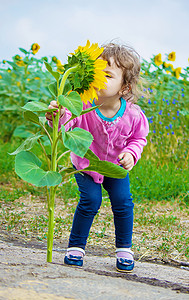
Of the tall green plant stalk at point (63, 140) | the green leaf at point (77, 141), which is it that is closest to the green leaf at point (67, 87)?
the tall green plant stalk at point (63, 140)

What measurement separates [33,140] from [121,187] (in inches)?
27.9

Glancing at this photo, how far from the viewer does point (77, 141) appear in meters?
1.73

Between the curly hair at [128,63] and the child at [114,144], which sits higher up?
the curly hair at [128,63]

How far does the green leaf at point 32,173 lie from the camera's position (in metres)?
1.74

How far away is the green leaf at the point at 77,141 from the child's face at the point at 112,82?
54 cm

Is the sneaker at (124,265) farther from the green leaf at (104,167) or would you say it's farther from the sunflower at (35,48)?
the sunflower at (35,48)

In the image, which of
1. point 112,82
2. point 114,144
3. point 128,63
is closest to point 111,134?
point 114,144

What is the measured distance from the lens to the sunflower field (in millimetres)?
4211

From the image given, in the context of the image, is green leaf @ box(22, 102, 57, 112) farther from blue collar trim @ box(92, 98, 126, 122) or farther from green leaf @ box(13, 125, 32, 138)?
green leaf @ box(13, 125, 32, 138)

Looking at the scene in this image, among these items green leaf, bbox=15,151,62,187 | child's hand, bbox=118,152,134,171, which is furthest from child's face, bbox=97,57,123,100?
green leaf, bbox=15,151,62,187

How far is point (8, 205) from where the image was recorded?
12.7 feet

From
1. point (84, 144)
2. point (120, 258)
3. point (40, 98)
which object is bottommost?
point (120, 258)

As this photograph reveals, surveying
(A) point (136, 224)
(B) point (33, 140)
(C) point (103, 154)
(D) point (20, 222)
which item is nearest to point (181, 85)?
(A) point (136, 224)

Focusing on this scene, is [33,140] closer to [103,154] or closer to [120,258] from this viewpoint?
[103,154]
